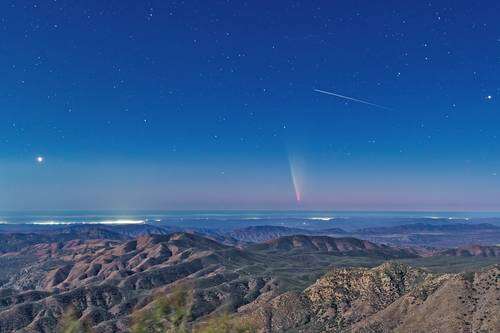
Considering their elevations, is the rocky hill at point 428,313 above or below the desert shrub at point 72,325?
below

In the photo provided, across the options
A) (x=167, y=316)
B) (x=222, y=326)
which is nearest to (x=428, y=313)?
(x=222, y=326)

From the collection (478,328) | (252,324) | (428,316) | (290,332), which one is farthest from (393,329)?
(252,324)

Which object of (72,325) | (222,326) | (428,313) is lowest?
(428,313)

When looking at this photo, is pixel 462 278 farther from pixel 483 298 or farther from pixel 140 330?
pixel 140 330

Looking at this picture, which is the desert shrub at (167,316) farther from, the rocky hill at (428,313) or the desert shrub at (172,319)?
the rocky hill at (428,313)

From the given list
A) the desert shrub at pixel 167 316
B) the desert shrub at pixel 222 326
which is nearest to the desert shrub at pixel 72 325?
the desert shrub at pixel 167 316

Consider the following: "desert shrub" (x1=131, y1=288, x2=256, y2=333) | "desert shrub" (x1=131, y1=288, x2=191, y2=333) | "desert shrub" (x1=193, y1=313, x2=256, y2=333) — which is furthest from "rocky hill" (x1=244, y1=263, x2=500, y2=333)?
"desert shrub" (x1=131, y1=288, x2=191, y2=333)

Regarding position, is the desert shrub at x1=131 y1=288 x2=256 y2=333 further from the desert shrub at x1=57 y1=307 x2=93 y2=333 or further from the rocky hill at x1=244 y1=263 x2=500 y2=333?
the rocky hill at x1=244 y1=263 x2=500 y2=333

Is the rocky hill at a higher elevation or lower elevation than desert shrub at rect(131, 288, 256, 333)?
lower

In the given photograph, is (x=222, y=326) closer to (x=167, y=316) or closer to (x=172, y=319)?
(x=172, y=319)

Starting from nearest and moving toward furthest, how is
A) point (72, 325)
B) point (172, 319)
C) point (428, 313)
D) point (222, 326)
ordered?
point (72, 325)
point (172, 319)
point (222, 326)
point (428, 313)

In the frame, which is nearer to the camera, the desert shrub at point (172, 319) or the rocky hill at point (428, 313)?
the desert shrub at point (172, 319)

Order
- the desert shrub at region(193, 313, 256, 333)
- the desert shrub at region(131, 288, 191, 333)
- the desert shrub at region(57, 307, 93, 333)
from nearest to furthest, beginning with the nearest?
the desert shrub at region(57, 307, 93, 333) → the desert shrub at region(131, 288, 191, 333) → the desert shrub at region(193, 313, 256, 333)
